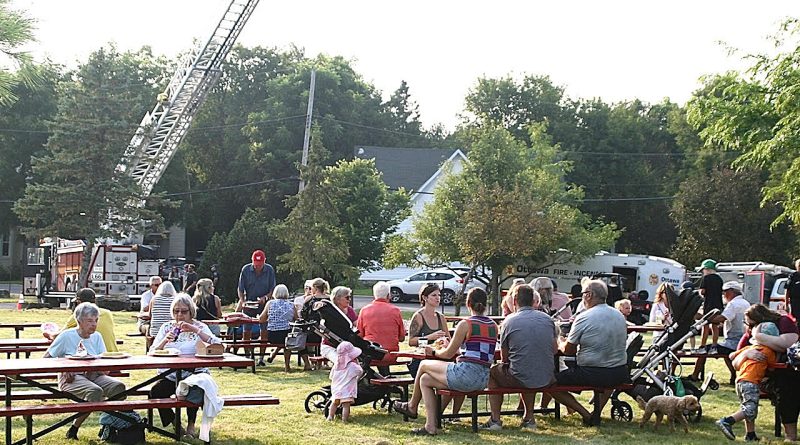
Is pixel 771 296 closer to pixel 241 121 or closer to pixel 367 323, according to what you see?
pixel 367 323

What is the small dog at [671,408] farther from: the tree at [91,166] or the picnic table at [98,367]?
the tree at [91,166]

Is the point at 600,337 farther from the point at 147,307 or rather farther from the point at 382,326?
the point at 147,307

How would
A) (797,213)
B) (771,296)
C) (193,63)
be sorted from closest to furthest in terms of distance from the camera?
(797,213) → (771,296) → (193,63)

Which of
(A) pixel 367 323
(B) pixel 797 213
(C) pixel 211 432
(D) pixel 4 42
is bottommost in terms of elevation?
(C) pixel 211 432

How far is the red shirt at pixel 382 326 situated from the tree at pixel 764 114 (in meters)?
9.56

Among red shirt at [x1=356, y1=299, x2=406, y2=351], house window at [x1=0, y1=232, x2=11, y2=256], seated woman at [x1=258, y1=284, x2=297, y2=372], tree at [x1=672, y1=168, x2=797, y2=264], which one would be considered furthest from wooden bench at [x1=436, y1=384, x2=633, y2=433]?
house window at [x1=0, y1=232, x2=11, y2=256]

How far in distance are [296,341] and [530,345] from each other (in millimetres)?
5368

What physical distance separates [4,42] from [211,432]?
18.9ft

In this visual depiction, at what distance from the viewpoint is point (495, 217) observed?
1241 inches

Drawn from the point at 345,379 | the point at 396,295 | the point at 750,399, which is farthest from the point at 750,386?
the point at 396,295

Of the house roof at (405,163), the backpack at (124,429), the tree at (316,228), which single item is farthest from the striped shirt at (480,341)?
the house roof at (405,163)

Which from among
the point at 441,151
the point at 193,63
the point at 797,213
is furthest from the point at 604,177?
the point at 797,213

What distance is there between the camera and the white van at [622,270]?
113 feet

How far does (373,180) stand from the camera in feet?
136
